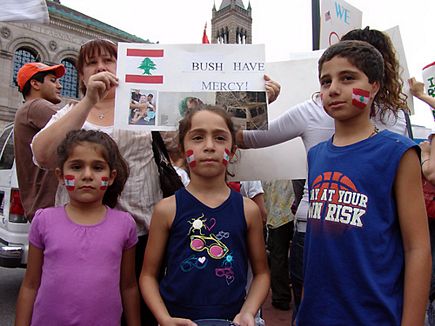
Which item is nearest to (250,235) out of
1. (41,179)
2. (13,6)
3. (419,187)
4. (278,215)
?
(419,187)

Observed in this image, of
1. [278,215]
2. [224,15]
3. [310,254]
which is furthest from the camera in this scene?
[224,15]

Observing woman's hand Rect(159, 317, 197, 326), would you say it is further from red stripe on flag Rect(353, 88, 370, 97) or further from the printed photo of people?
red stripe on flag Rect(353, 88, 370, 97)

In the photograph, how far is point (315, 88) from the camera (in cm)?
214

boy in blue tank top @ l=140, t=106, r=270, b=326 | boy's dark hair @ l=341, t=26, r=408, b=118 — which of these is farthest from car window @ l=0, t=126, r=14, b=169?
boy's dark hair @ l=341, t=26, r=408, b=118

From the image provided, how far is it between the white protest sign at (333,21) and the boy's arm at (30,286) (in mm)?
1963

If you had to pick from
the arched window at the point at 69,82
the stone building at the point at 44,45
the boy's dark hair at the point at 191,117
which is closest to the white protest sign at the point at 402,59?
the boy's dark hair at the point at 191,117

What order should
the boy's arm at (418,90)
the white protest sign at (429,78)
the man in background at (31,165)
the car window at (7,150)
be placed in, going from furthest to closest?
the car window at (7,150) → the white protest sign at (429,78) → the boy's arm at (418,90) → the man in background at (31,165)

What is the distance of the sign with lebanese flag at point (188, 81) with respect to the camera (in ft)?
6.03

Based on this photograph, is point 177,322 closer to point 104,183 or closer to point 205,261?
point 205,261

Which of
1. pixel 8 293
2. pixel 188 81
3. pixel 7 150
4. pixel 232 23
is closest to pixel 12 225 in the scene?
pixel 8 293

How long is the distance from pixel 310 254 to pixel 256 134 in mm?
691

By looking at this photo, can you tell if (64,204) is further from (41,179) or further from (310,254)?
(310,254)

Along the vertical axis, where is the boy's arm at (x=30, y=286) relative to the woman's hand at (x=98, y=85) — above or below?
below

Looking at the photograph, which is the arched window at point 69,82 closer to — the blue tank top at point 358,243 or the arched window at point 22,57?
the arched window at point 22,57
